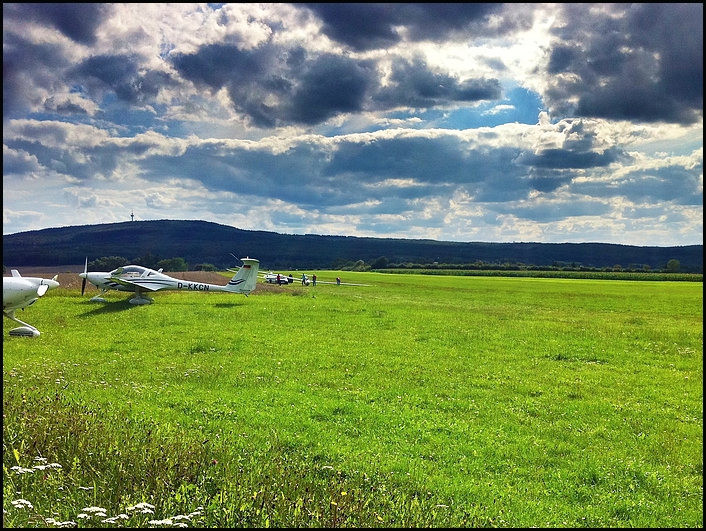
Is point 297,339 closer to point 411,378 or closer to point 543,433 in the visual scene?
point 411,378

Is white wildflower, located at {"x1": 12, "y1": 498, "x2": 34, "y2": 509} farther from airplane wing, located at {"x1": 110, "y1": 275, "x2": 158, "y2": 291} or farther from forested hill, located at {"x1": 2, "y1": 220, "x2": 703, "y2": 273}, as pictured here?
forested hill, located at {"x1": 2, "y1": 220, "x2": 703, "y2": 273}

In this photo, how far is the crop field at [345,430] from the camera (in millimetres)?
5812

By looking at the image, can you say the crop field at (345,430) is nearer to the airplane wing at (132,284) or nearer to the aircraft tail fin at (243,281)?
the airplane wing at (132,284)

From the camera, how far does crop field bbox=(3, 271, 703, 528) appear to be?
19.1 feet

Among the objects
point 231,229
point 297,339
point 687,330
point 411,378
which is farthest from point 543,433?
point 231,229

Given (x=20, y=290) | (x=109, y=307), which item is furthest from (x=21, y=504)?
(x=109, y=307)

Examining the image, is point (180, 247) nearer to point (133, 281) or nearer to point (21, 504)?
point (133, 281)

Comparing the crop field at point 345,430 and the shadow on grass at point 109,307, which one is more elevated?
the crop field at point 345,430

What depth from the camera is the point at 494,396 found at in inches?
478

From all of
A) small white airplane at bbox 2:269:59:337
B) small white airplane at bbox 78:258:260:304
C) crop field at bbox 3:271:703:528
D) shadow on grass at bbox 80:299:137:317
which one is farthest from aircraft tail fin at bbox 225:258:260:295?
small white airplane at bbox 2:269:59:337

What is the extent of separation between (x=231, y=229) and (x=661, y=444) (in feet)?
573

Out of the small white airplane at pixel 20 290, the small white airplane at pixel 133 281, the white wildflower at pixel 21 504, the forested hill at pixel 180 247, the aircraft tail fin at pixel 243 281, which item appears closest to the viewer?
the white wildflower at pixel 21 504

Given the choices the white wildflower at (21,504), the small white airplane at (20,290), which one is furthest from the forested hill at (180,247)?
the white wildflower at (21,504)

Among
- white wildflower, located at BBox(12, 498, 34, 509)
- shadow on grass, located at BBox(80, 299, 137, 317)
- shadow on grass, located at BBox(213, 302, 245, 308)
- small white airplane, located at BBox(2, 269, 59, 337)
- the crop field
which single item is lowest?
shadow on grass, located at BBox(80, 299, 137, 317)
